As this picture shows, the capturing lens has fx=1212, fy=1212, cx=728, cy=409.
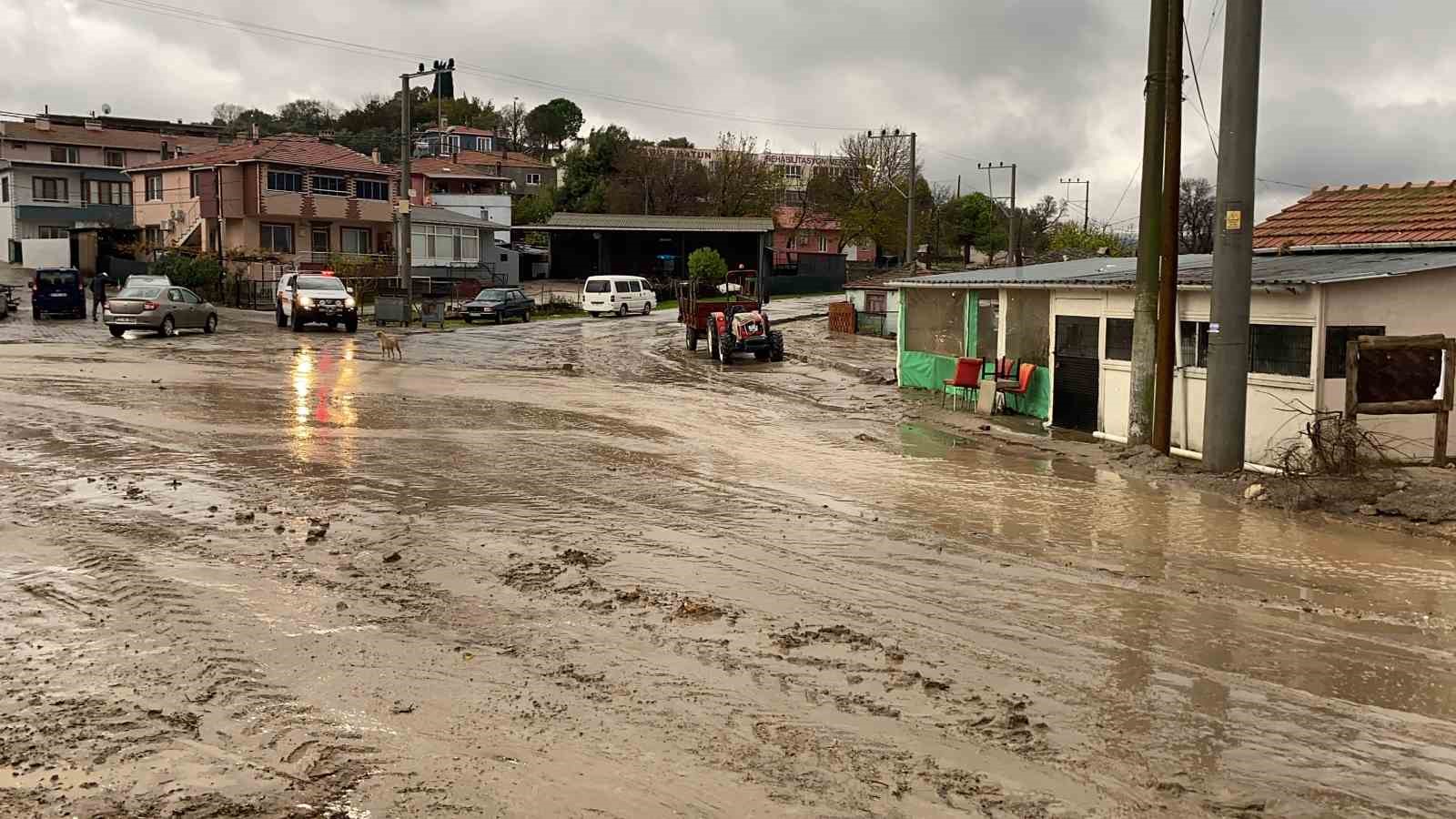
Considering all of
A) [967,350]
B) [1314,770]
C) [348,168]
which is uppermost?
[348,168]

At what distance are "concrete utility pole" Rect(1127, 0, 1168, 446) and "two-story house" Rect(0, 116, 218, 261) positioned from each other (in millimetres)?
64431

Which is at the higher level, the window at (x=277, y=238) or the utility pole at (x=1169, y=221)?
the window at (x=277, y=238)

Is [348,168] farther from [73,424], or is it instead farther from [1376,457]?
[1376,457]

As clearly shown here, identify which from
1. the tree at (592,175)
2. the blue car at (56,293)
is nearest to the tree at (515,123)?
the tree at (592,175)

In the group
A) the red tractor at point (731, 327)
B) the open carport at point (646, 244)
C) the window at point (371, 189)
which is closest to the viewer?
the red tractor at point (731, 327)

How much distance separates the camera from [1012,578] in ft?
30.4

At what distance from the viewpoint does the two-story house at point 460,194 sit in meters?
78.8

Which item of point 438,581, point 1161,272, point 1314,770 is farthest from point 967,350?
point 1314,770

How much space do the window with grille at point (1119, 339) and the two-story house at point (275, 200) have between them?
45960 mm

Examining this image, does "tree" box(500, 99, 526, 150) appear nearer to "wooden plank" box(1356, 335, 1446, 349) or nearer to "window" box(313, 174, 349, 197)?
"window" box(313, 174, 349, 197)

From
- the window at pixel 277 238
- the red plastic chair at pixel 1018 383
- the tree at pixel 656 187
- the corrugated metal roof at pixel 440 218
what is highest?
the tree at pixel 656 187

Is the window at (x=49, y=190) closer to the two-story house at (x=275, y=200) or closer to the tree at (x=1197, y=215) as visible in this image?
the two-story house at (x=275, y=200)

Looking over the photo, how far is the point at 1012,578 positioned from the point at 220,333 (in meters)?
31.7

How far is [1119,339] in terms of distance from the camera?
1809 cm
